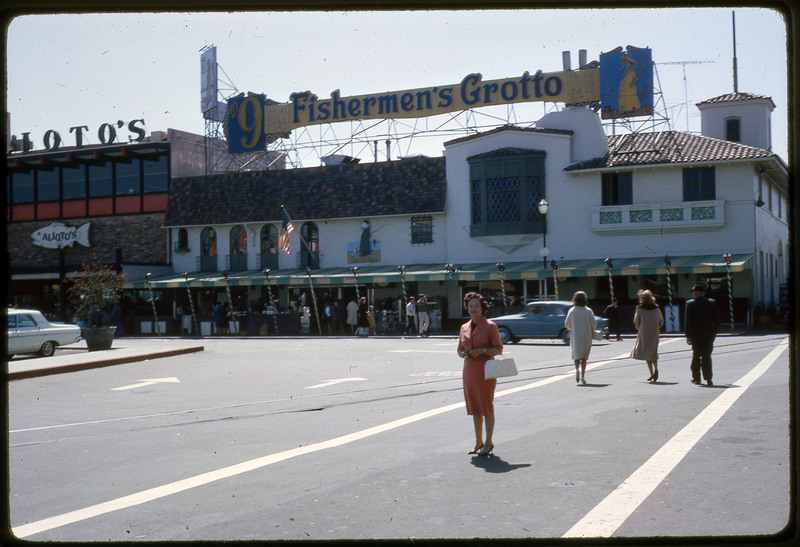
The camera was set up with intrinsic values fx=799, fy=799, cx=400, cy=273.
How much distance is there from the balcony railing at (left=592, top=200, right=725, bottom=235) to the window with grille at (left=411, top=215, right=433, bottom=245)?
794cm

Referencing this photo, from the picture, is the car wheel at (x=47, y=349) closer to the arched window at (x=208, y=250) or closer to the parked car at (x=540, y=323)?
the parked car at (x=540, y=323)

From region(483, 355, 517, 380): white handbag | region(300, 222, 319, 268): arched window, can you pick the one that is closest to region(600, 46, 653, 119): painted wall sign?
region(300, 222, 319, 268): arched window

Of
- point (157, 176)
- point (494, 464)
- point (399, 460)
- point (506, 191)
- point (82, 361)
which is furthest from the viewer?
point (157, 176)

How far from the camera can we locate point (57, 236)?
37.0 metres

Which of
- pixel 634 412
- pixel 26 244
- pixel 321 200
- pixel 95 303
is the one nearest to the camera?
pixel 634 412

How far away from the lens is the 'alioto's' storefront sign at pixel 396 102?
3812cm

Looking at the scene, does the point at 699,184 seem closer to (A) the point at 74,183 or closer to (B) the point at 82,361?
(B) the point at 82,361

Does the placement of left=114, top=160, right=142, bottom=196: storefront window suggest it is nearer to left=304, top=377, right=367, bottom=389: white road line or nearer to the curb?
the curb

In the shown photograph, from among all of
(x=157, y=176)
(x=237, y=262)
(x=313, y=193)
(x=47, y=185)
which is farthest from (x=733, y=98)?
(x=47, y=185)

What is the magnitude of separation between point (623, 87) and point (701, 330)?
26.3 metres

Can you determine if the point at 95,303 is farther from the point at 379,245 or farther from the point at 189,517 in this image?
the point at 189,517

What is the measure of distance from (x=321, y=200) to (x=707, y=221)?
1816cm

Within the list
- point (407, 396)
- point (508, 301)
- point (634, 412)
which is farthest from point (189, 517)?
point (508, 301)

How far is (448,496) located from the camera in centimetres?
615
